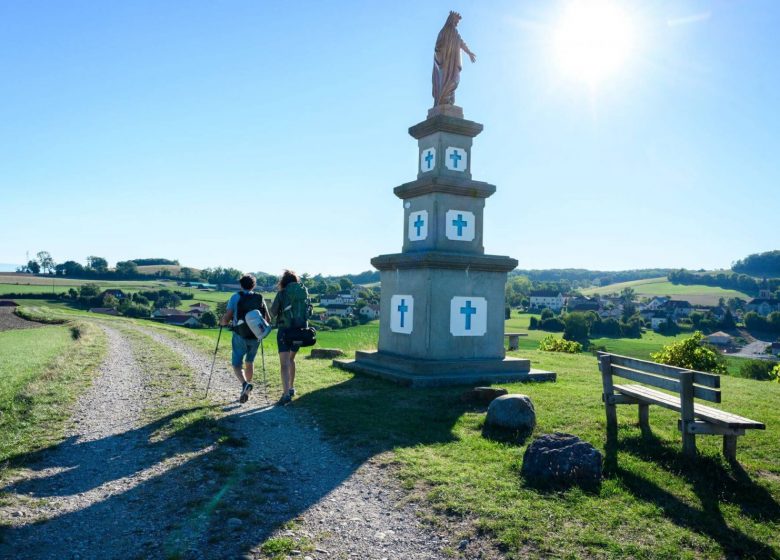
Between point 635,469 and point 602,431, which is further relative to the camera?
point 602,431

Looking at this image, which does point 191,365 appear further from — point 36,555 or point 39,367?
point 36,555

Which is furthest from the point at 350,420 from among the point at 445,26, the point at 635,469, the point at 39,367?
the point at 445,26

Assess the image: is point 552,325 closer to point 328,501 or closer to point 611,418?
point 611,418

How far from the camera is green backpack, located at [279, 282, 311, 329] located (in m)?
10.0

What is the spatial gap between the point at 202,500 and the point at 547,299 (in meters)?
117

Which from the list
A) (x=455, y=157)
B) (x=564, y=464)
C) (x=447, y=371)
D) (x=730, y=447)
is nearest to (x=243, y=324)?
(x=447, y=371)

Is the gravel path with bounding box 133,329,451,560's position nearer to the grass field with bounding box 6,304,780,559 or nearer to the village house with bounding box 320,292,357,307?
the grass field with bounding box 6,304,780,559

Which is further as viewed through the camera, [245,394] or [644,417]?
[245,394]

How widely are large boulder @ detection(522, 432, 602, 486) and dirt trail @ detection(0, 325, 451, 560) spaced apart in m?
1.48

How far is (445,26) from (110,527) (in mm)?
14502

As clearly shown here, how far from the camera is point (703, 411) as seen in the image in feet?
21.1

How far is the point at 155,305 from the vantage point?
73312 mm

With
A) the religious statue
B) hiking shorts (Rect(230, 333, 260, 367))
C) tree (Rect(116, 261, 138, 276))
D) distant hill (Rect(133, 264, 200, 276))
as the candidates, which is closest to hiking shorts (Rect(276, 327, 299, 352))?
hiking shorts (Rect(230, 333, 260, 367))

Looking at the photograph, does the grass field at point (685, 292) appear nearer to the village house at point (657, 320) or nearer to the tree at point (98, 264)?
the village house at point (657, 320)
